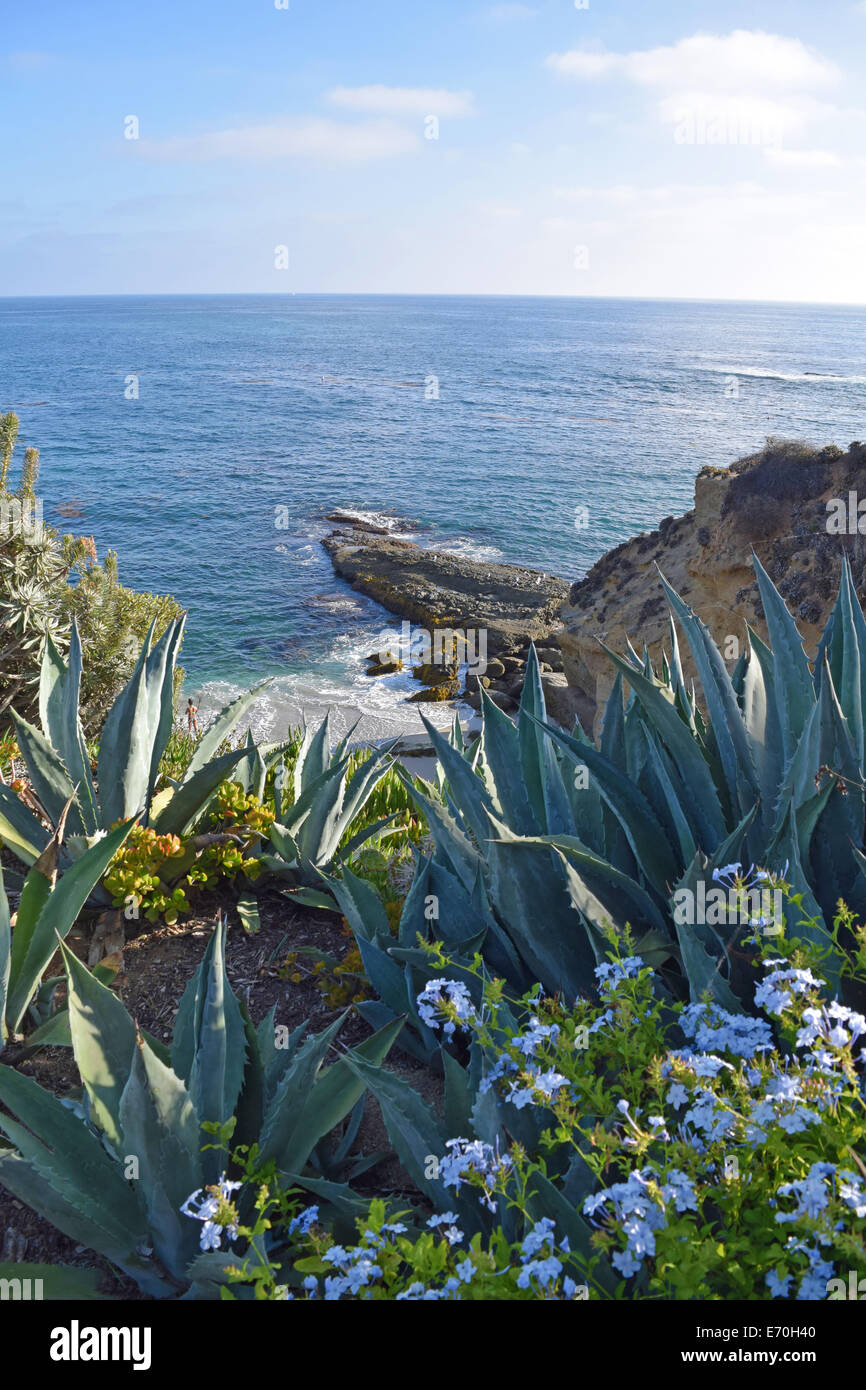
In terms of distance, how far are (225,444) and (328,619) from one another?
1124 inches

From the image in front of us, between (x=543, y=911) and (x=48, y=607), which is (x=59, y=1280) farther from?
(x=48, y=607)

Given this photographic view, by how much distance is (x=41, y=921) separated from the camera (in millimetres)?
2799

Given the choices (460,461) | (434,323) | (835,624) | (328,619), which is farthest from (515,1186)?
(434,323)

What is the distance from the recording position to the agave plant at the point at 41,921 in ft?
8.96

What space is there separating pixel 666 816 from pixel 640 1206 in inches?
57.0

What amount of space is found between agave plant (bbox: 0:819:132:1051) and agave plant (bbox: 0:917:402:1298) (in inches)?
22.4

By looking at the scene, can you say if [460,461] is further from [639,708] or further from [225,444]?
[639,708]

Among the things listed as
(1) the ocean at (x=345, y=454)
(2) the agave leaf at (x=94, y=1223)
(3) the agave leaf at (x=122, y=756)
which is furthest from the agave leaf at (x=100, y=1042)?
(1) the ocean at (x=345, y=454)

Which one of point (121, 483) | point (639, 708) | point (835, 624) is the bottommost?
point (639, 708)

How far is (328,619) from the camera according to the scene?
23719mm

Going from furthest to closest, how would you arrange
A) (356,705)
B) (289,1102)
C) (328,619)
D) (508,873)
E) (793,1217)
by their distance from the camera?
(328,619) < (356,705) < (508,873) < (289,1102) < (793,1217)

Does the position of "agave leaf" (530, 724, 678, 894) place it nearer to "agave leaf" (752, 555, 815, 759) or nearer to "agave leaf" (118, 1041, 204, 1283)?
"agave leaf" (752, 555, 815, 759)

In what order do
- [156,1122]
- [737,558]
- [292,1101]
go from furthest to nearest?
[737,558] → [292,1101] → [156,1122]

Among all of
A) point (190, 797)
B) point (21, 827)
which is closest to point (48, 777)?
point (21, 827)
